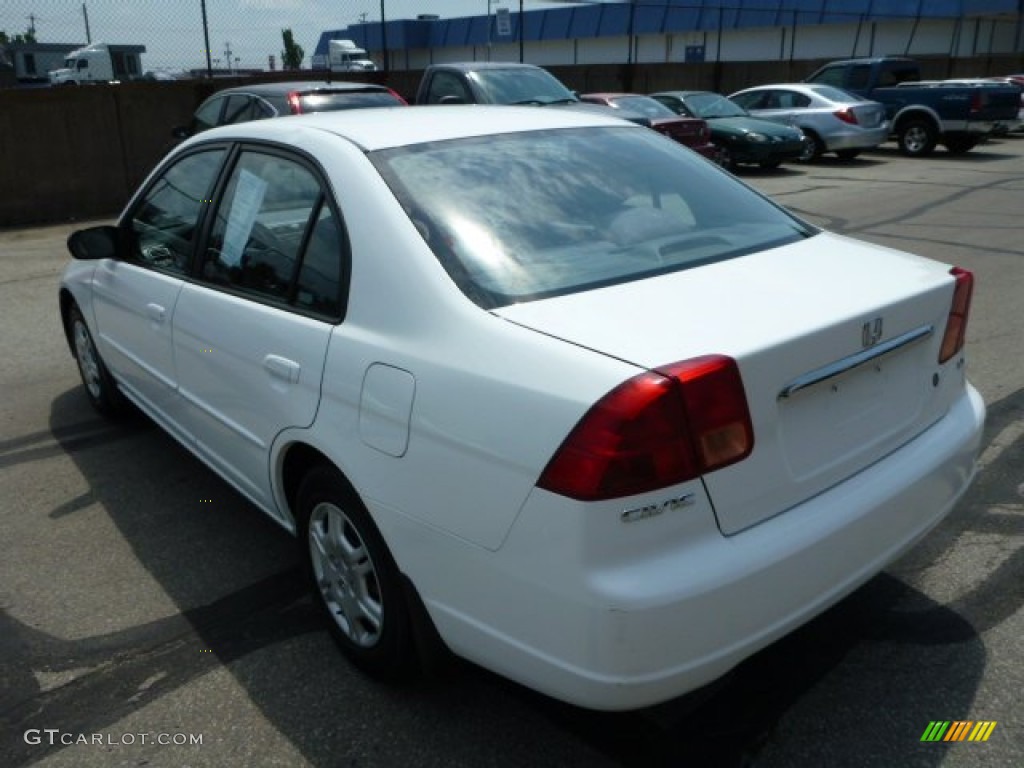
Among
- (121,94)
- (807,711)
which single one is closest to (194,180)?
(807,711)

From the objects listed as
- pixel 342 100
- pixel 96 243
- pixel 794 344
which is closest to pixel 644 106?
pixel 342 100

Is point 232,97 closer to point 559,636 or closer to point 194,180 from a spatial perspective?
point 194,180

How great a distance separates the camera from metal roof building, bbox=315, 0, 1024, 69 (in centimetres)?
3969

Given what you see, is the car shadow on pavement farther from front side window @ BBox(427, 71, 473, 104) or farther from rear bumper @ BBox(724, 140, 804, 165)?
rear bumper @ BBox(724, 140, 804, 165)

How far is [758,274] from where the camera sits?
102 inches

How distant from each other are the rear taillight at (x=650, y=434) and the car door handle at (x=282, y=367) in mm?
1063

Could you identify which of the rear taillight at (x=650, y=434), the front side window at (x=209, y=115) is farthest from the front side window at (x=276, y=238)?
the front side window at (x=209, y=115)

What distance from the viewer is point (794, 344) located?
216 cm

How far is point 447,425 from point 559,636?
0.56 m

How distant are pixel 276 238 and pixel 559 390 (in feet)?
4.89

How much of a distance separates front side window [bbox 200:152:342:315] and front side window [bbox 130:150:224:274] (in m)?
0.22

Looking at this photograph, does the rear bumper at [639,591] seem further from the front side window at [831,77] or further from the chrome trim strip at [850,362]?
the front side window at [831,77]

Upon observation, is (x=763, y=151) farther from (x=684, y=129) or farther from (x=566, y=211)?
(x=566, y=211)

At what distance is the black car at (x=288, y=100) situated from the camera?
1003cm
